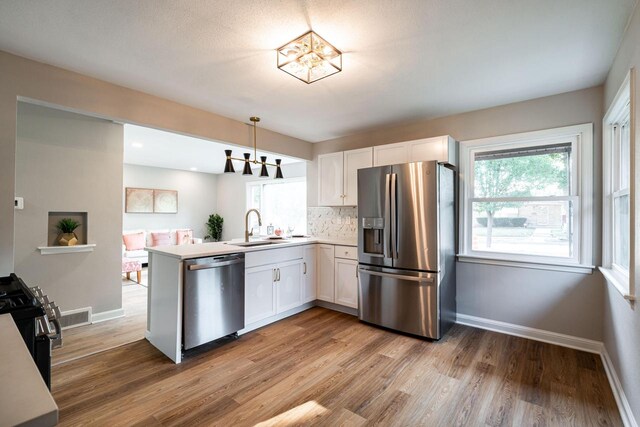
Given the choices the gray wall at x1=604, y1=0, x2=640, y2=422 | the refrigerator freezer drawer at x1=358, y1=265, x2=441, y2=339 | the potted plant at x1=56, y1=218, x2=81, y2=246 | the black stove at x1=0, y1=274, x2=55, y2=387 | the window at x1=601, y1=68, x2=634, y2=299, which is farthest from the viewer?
the potted plant at x1=56, y1=218, x2=81, y2=246

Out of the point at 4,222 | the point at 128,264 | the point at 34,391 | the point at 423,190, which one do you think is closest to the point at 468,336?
the point at 423,190

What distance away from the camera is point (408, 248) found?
3002 mm

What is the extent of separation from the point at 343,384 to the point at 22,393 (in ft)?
6.46

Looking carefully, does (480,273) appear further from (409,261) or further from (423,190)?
(423,190)

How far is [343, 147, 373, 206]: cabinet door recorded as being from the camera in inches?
148

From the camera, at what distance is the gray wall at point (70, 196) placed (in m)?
3.00

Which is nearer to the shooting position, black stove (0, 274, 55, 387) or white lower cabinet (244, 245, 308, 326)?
black stove (0, 274, 55, 387)

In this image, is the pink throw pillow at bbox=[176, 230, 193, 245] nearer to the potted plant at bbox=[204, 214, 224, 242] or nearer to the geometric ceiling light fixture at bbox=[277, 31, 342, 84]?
the potted plant at bbox=[204, 214, 224, 242]

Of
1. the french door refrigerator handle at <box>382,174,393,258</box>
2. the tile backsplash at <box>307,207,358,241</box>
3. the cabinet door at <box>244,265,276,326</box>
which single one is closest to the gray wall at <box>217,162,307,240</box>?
the tile backsplash at <box>307,207,358,241</box>

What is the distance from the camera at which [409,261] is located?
300cm

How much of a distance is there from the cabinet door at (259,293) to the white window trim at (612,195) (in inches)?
112

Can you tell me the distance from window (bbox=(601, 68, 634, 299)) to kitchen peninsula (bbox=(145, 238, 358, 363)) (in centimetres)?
229

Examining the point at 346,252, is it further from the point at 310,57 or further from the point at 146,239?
the point at 146,239

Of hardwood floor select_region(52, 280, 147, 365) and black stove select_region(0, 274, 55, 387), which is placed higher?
black stove select_region(0, 274, 55, 387)
